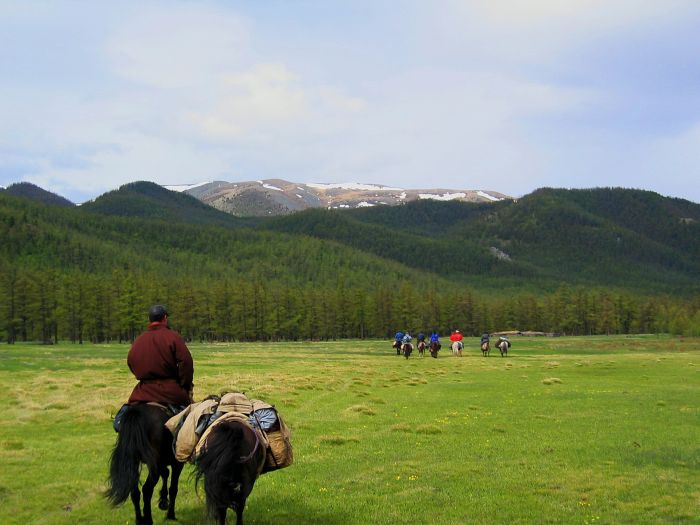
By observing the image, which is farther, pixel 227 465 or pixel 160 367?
pixel 160 367

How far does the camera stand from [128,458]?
10641mm

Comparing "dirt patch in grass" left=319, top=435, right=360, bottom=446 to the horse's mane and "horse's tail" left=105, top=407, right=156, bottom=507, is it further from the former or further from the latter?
the horse's mane

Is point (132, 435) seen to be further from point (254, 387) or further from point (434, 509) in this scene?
point (254, 387)

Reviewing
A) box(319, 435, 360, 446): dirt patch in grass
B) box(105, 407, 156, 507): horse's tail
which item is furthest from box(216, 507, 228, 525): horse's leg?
box(319, 435, 360, 446): dirt patch in grass

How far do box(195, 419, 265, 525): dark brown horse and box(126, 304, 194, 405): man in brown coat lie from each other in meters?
1.89

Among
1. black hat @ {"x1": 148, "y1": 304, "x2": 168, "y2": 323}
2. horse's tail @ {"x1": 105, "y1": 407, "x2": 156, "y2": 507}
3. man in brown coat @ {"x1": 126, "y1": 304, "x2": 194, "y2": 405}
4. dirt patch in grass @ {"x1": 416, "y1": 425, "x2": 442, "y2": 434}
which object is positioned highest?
black hat @ {"x1": 148, "y1": 304, "x2": 168, "y2": 323}

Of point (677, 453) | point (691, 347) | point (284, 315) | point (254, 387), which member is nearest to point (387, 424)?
point (677, 453)

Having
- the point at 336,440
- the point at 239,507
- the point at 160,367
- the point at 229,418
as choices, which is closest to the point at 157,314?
the point at 160,367

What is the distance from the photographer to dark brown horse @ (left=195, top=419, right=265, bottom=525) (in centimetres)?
941

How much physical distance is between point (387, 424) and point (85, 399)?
47.9 ft

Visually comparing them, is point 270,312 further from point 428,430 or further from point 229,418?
point 229,418

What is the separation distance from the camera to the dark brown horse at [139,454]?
416 inches

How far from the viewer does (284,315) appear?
14588 cm

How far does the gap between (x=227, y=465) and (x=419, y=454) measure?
877cm
